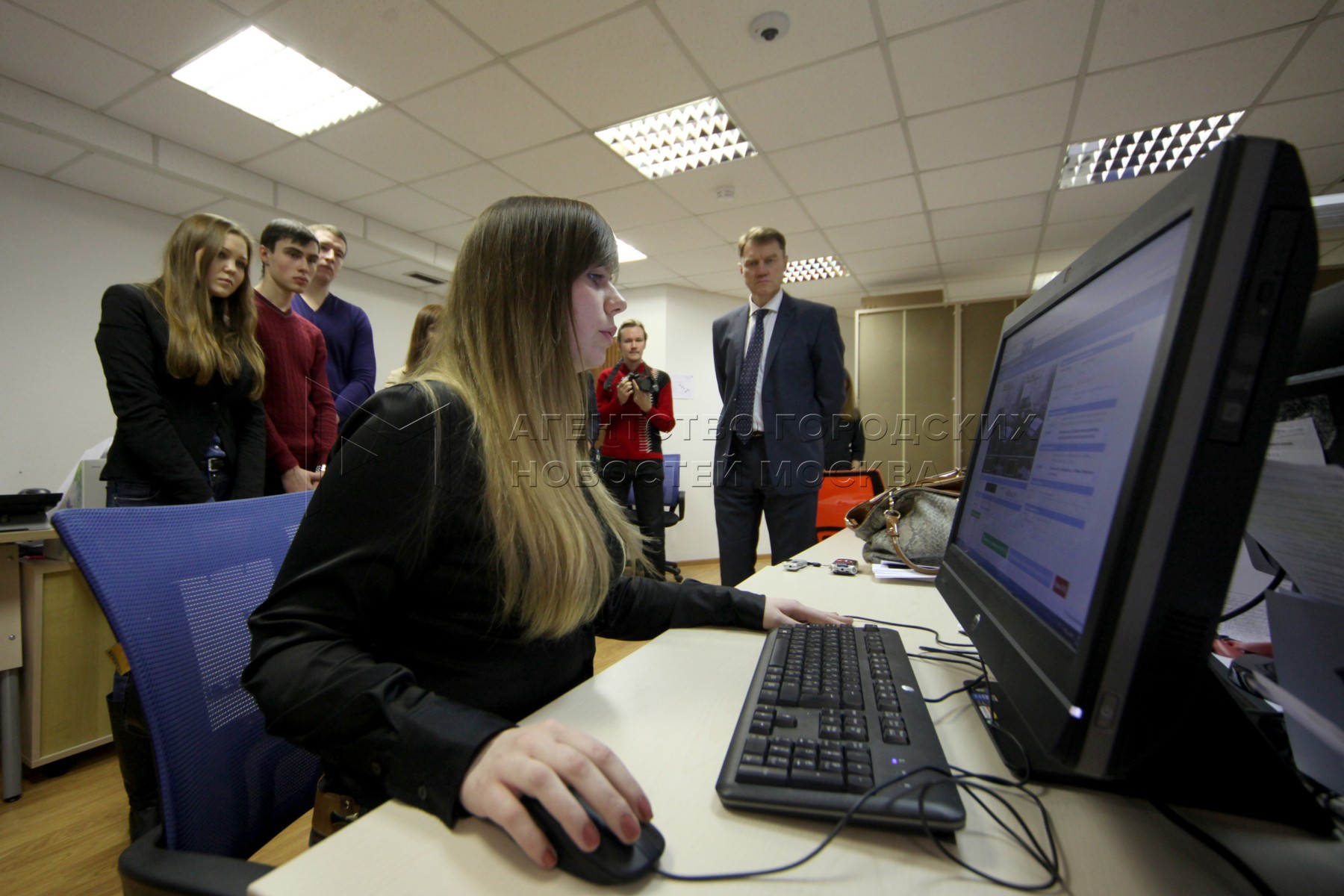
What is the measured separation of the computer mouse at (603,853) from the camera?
1.08ft

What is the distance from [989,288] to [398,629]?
5828 mm

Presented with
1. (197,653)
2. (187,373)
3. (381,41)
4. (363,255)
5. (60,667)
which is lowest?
(60,667)

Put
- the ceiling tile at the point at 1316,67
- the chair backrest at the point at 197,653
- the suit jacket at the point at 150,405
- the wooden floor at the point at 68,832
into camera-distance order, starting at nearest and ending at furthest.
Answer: the chair backrest at the point at 197,653, the wooden floor at the point at 68,832, the suit jacket at the point at 150,405, the ceiling tile at the point at 1316,67

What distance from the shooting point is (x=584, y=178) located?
320cm

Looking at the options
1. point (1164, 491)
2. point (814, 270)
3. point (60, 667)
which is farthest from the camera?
point (814, 270)

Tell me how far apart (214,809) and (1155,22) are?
3175 mm

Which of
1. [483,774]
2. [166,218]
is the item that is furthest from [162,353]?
[166,218]

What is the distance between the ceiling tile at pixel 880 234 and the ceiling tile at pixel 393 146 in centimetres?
244

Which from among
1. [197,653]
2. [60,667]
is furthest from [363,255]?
[197,653]

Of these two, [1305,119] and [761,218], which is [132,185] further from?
[1305,119]

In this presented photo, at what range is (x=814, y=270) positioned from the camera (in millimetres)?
4797

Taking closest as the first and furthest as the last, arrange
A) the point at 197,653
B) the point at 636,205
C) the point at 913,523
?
the point at 197,653
the point at 913,523
the point at 636,205

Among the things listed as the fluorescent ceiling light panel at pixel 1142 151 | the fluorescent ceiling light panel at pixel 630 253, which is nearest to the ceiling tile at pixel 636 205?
the fluorescent ceiling light panel at pixel 630 253

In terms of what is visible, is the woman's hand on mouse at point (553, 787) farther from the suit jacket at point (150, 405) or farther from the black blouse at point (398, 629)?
the suit jacket at point (150, 405)
